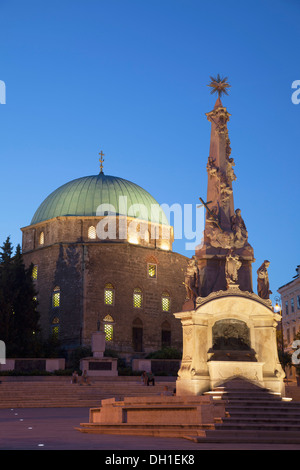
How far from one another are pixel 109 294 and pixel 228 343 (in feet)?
109

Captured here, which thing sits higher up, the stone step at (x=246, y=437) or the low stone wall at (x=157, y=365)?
the low stone wall at (x=157, y=365)

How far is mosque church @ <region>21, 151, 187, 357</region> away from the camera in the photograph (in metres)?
51.4

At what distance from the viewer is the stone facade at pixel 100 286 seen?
5109cm

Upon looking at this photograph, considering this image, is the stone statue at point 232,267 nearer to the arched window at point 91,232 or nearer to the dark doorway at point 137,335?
the dark doorway at point 137,335

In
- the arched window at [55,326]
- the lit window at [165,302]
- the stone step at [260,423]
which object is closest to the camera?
the stone step at [260,423]

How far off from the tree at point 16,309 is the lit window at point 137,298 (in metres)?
10.0

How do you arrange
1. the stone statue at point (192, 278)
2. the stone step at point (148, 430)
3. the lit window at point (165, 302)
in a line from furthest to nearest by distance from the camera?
the lit window at point (165, 302)
the stone statue at point (192, 278)
the stone step at point (148, 430)

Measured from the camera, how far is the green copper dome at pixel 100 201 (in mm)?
55812

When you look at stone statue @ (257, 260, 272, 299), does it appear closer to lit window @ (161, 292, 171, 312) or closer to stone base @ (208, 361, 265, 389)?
stone base @ (208, 361, 265, 389)

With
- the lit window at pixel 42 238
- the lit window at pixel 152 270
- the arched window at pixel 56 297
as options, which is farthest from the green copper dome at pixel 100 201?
the arched window at pixel 56 297

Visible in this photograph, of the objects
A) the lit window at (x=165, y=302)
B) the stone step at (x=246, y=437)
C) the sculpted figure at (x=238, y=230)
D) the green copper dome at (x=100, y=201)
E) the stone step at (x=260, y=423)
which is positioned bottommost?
the stone step at (x=246, y=437)

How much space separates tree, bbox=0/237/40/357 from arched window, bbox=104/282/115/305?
7066 mm

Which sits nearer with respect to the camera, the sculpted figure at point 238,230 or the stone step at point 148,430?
the stone step at point 148,430
